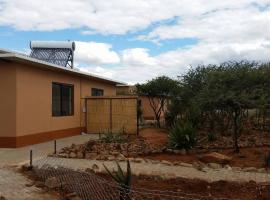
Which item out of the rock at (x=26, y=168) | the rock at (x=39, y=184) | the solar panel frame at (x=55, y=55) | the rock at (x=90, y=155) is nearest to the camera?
the rock at (x=39, y=184)

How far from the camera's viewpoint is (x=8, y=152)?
14797 mm

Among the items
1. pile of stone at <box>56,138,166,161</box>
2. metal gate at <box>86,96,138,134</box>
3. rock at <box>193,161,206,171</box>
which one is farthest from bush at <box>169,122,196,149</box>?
metal gate at <box>86,96,138,134</box>

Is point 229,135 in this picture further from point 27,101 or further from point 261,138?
point 27,101

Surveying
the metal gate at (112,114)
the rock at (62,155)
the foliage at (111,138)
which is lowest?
the rock at (62,155)

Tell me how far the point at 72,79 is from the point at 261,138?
897 centimetres

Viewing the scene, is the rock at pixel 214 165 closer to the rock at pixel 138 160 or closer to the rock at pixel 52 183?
the rock at pixel 138 160

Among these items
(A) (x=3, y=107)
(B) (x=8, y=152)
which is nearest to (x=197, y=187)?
(B) (x=8, y=152)

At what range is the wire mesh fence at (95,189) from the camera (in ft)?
23.4

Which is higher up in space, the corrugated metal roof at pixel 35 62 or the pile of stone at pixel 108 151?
the corrugated metal roof at pixel 35 62

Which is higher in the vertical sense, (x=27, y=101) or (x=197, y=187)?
(x=27, y=101)

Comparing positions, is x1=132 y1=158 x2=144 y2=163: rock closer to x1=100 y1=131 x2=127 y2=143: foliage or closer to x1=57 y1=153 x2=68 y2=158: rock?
x1=57 y1=153 x2=68 y2=158: rock

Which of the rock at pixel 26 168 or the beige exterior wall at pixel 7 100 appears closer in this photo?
the rock at pixel 26 168

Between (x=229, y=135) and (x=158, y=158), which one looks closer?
(x=158, y=158)

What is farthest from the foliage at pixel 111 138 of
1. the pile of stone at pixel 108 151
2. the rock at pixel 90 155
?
the rock at pixel 90 155
